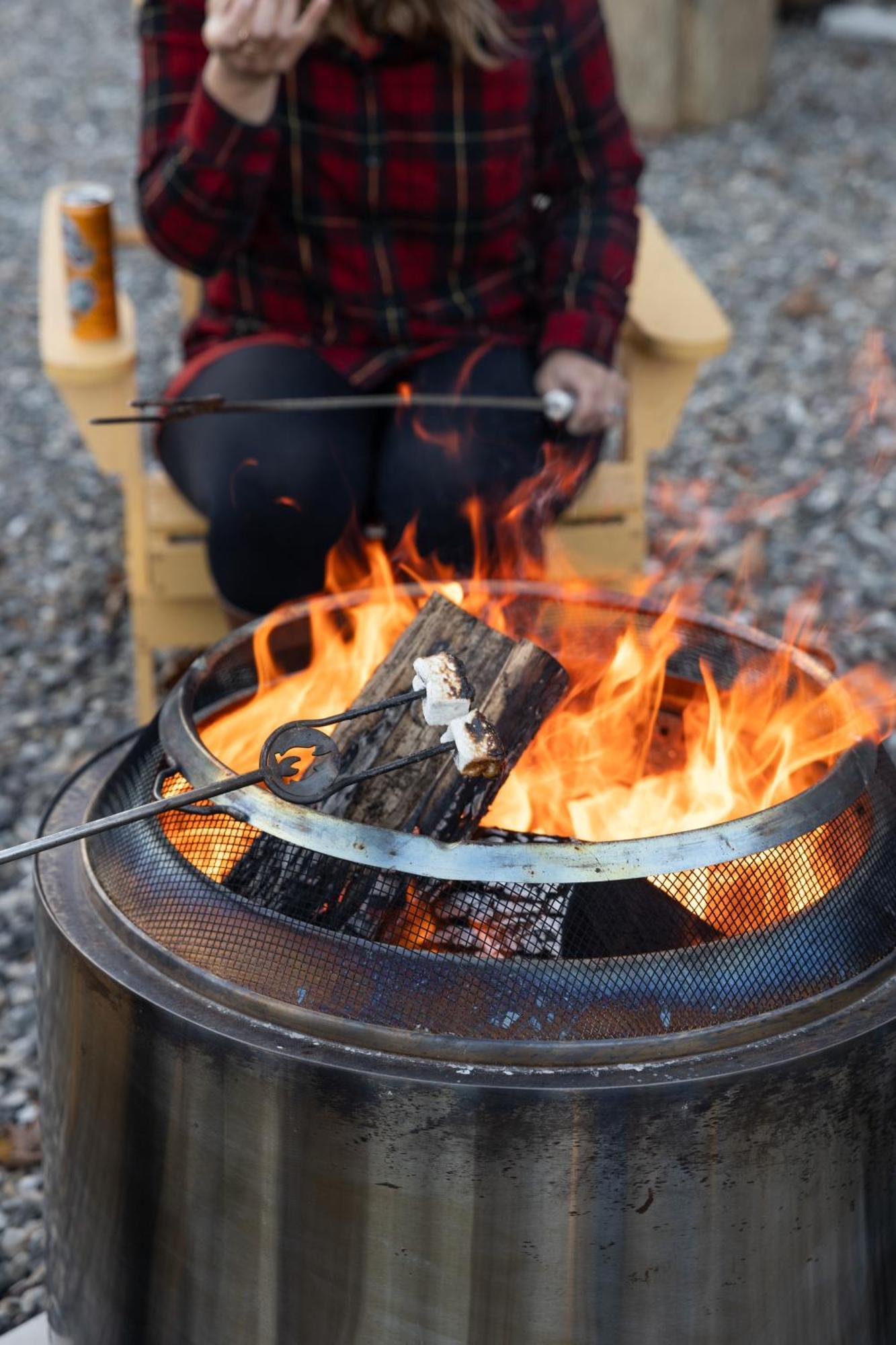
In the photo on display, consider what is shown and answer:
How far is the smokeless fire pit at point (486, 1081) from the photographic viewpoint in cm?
132

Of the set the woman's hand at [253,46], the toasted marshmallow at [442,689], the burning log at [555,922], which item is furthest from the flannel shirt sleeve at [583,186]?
the burning log at [555,922]

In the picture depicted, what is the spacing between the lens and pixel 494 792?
1563 mm

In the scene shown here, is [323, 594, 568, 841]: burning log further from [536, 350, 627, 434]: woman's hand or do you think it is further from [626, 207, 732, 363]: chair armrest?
[626, 207, 732, 363]: chair armrest

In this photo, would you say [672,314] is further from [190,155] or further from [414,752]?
[414,752]

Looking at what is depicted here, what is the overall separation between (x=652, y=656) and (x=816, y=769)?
0.74 feet

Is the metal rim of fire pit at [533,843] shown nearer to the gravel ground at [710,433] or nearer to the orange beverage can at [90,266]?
the gravel ground at [710,433]

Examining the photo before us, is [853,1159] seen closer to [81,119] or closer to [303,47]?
[303,47]

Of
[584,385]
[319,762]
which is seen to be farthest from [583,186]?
[319,762]

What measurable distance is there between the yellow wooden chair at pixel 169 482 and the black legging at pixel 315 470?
0.17 m

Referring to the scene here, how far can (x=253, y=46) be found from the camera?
2.22m

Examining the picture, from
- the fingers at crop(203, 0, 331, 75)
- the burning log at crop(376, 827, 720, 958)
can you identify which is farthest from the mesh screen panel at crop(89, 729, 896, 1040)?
the fingers at crop(203, 0, 331, 75)

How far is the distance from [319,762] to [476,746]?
0.15 meters

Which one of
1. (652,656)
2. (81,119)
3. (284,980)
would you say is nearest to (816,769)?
(652,656)

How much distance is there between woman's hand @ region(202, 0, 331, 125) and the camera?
2189 millimetres
